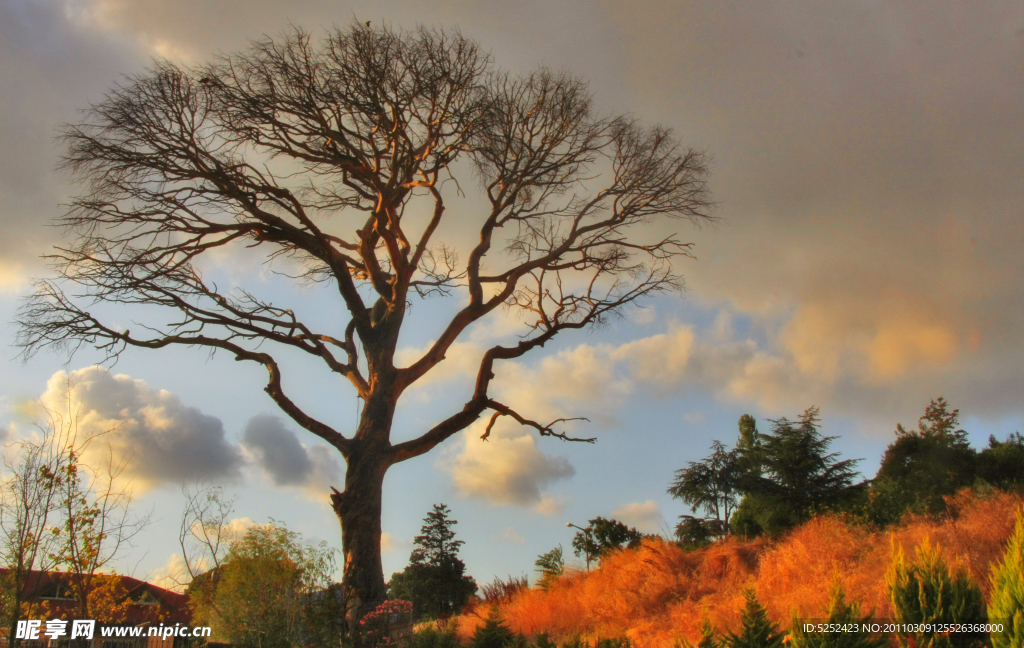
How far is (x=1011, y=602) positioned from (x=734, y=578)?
21.2 ft

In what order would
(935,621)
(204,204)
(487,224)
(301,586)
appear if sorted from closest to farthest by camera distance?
(935,621) → (204,204) → (487,224) → (301,586)

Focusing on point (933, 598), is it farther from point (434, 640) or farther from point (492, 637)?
A: point (434, 640)

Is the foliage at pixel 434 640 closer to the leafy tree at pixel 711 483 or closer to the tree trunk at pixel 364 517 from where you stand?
the tree trunk at pixel 364 517

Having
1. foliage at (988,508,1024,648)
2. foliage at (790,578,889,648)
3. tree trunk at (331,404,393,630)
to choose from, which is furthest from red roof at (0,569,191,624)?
foliage at (988,508,1024,648)

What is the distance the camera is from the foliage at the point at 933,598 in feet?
17.1

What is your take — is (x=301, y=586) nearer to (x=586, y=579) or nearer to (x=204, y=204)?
(x=586, y=579)

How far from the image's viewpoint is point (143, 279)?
32.5 ft

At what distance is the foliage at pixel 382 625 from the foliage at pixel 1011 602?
6.61 meters

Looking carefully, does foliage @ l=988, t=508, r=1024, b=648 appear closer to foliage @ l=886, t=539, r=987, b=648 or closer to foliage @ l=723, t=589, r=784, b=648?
foliage @ l=886, t=539, r=987, b=648

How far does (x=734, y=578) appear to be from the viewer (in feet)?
35.4

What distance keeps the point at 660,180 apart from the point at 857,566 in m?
7.28

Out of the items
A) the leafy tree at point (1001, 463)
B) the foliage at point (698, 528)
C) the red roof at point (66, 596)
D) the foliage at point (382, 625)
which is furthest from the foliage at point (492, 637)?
the leafy tree at point (1001, 463)

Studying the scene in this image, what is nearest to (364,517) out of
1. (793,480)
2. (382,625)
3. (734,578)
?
(382,625)

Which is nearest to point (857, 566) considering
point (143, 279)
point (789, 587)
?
point (789, 587)
